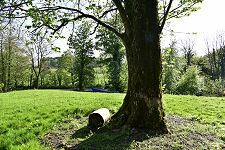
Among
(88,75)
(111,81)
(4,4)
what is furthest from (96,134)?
(88,75)

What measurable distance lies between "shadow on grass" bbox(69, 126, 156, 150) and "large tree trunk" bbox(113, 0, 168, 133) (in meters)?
0.39

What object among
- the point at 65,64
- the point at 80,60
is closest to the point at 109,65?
the point at 80,60

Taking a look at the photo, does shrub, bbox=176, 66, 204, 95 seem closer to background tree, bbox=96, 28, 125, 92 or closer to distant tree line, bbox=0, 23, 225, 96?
distant tree line, bbox=0, 23, 225, 96

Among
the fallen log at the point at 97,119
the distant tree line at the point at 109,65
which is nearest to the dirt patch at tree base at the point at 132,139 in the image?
the fallen log at the point at 97,119

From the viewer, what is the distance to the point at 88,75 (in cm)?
3253

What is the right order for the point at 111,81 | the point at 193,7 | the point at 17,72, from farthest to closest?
the point at 17,72 < the point at 111,81 < the point at 193,7

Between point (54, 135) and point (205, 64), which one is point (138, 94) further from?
point (205, 64)

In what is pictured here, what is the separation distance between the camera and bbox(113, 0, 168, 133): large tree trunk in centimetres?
398

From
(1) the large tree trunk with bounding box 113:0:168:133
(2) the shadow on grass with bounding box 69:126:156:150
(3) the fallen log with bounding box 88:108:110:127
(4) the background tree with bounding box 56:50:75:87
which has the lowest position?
(2) the shadow on grass with bounding box 69:126:156:150

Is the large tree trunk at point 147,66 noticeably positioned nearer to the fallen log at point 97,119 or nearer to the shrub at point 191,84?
the fallen log at point 97,119

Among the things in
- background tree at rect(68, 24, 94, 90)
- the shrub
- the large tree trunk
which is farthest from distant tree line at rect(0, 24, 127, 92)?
the large tree trunk

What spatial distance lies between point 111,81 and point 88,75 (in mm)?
8857

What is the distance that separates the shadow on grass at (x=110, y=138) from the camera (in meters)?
3.44

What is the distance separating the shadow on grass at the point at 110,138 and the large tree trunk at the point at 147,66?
1.29ft
